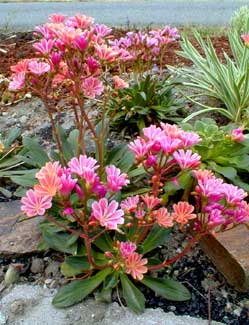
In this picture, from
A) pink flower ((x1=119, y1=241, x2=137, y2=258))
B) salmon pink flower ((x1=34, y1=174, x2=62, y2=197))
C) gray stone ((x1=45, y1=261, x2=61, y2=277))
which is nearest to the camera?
salmon pink flower ((x1=34, y1=174, x2=62, y2=197))

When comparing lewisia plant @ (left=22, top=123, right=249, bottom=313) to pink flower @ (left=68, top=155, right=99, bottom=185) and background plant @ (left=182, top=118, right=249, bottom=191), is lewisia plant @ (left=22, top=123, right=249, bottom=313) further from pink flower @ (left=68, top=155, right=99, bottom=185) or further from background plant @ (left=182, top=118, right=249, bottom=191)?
background plant @ (left=182, top=118, right=249, bottom=191)

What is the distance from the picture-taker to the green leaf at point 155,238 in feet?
7.72

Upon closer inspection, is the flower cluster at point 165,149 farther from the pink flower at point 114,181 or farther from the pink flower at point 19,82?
the pink flower at point 19,82

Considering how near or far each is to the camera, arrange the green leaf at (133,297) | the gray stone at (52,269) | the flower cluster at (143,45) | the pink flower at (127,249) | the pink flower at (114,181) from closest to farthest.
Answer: the pink flower at (114,181) → the pink flower at (127,249) → the green leaf at (133,297) → the gray stone at (52,269) → the flower cluster at (143,45)

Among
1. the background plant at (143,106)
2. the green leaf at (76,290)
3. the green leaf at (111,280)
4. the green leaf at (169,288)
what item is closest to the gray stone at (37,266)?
the green leaf at (76,290)

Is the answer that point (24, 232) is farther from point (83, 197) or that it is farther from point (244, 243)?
point (244, 243)

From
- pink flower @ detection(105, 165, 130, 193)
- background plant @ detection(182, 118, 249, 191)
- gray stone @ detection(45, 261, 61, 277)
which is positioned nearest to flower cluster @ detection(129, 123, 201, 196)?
pink flower @ detection(105, 165, 130, 193)

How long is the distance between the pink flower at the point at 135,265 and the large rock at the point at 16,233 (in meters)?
0.58

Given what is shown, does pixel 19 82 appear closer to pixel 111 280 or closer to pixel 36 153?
pixel 36 153

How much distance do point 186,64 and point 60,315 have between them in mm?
2975

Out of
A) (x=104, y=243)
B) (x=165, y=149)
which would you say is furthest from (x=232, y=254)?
(x=165, y=149)

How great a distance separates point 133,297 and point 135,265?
0.16m

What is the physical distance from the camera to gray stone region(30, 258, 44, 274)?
2451 millimetres

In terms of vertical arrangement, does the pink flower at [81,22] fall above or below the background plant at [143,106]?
above
